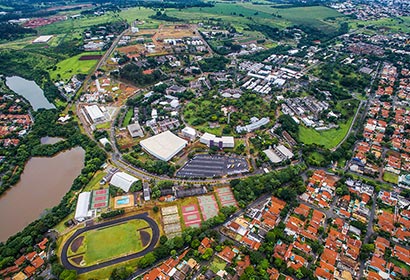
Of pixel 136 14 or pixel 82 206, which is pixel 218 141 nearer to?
pixel 82 206

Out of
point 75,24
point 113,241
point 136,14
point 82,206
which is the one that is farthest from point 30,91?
point 136,14

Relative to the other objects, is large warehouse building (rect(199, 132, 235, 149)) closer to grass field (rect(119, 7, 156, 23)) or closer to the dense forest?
the dense forest

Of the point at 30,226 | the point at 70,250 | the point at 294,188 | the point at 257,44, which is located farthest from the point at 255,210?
the point at 257,44

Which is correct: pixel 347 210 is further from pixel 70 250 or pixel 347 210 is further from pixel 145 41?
pixel 145 41

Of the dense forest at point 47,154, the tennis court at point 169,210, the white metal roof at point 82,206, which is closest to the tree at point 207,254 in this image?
the tennis court at point 169,210

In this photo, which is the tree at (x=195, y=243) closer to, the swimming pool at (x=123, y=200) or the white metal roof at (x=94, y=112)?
the swimming pool at (x=123, y=200)
